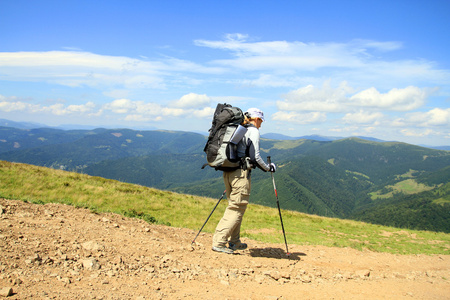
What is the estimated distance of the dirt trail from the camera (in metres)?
4.43

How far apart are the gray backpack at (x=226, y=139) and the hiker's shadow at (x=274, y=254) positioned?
2858mm

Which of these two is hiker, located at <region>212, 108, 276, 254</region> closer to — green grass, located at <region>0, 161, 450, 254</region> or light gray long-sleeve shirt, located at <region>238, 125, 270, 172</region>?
light gray long-sleeve shirt, located at <region>238, 125, 270, 172</region>

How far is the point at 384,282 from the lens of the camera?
656 cm

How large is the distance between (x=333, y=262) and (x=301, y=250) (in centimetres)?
129

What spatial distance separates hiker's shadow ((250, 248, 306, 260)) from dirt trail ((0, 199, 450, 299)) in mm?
38

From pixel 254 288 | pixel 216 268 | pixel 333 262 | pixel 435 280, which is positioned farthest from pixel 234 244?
pixel 435 280

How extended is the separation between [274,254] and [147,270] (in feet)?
14.1

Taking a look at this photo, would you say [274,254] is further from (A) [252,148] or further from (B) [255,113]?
(B) [255,113]

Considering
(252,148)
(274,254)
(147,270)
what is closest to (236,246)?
(274,254)

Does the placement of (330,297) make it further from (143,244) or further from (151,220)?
(151,220)

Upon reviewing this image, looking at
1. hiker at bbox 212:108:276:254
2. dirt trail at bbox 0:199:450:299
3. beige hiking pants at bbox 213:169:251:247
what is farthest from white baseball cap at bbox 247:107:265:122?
dirt trail at bbox 0:199:450:299

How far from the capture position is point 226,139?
22.6 feet

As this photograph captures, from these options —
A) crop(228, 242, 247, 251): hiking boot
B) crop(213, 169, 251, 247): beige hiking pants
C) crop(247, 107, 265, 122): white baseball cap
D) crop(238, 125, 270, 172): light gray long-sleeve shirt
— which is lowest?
crop(228, 242, 247, 251): hiking boot

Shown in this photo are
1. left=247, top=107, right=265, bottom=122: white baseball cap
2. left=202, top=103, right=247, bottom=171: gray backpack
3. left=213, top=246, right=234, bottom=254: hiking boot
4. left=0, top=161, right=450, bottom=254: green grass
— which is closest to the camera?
left=202, top=103, right=247, bottom=171: gray backpack
